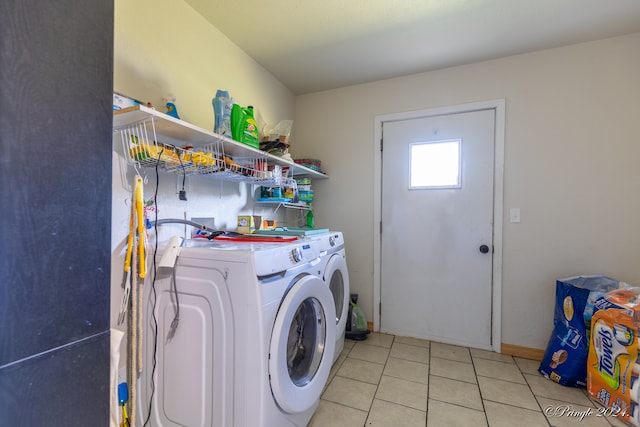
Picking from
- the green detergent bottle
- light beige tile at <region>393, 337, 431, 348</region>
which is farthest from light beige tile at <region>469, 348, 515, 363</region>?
the green detergent bottle

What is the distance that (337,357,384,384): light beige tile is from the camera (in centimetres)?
178

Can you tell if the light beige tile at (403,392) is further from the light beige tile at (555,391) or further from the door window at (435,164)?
the door window at (435,164)

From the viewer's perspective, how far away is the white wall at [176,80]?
1.22 metres

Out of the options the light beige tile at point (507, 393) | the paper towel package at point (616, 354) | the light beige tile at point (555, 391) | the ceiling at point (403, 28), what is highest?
the ceiling at point (403, 28)

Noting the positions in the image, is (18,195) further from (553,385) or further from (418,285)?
Result: (553,385)

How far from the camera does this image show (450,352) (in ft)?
7.02

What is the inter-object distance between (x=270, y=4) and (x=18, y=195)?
64.8 inches

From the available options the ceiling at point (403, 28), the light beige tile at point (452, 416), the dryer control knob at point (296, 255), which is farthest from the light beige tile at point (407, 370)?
the ceiling at point (403, 28)

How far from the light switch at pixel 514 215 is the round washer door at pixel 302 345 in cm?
165

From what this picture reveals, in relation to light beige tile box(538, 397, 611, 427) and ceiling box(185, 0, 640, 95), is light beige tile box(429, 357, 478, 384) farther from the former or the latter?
ceiling box(185, 0, 640, 95)

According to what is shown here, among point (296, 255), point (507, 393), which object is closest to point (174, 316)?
point (296, 255)

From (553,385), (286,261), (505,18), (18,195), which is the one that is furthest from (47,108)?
(553,385)

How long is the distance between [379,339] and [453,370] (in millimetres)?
630

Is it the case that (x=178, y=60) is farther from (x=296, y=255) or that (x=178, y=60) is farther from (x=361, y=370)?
(x=361, y=370)
